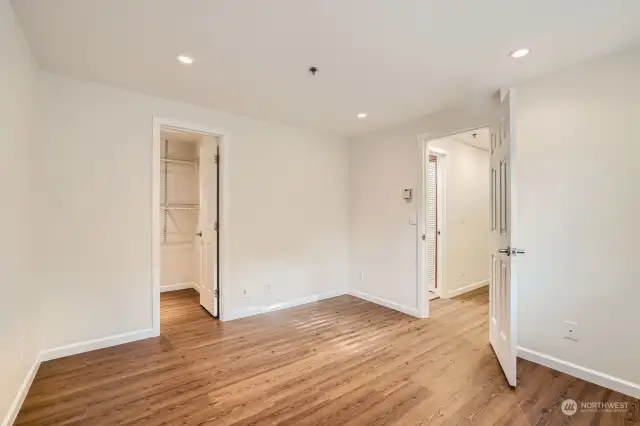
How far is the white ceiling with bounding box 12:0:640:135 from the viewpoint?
1.71m

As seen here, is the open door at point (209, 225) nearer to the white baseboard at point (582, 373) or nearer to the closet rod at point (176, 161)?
the closet rod at point (176, 161)

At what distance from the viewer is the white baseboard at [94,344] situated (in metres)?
2.54

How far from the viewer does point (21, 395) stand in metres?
1.97

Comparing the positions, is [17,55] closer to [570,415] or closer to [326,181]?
[326,181]

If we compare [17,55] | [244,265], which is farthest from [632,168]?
[17,55]

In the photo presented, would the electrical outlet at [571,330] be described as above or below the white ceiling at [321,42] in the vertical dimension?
below

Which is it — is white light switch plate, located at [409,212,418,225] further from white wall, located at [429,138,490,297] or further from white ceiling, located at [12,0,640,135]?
white ceiling, located at [12,0,640,135]

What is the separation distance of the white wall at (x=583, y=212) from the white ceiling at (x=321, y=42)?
271 millimetres

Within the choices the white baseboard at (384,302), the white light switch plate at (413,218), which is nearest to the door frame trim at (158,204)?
the white baseboard at (384,302)

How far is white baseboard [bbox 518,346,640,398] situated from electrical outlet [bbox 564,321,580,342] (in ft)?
0.66

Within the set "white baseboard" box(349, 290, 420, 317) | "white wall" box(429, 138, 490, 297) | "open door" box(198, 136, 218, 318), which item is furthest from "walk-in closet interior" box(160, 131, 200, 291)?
"white wall" box(429, 138, 490, 297)

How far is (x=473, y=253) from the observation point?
501 centimetres

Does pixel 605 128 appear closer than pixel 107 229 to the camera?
Yes

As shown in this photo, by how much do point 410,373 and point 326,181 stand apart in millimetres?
2755
